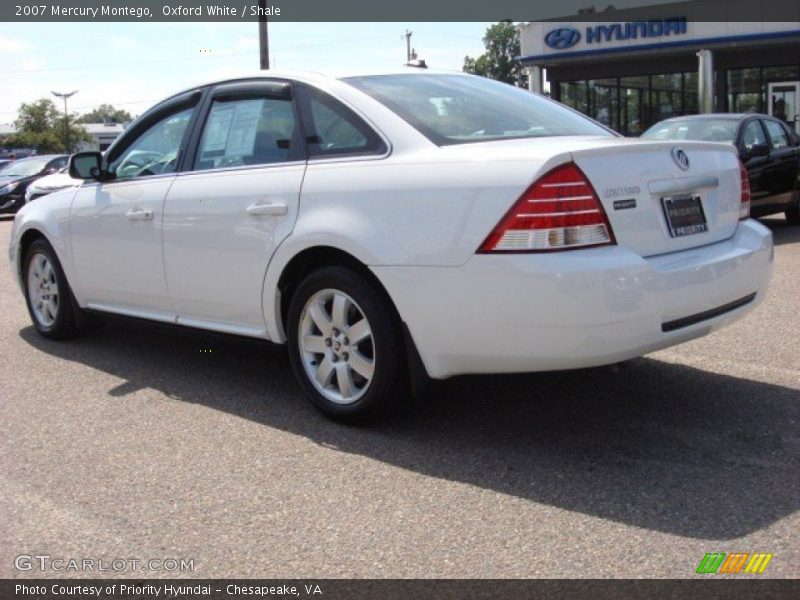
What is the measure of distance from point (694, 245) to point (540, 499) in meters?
1.33

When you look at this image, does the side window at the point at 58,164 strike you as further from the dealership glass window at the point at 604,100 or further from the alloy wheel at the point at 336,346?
the alloy wheel at the point at 336,346

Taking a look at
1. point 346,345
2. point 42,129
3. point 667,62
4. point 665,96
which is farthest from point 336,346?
point 42,129

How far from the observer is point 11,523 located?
3391 millimetres

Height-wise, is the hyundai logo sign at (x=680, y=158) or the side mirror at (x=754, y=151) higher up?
the side mirror at (x=754, y=151)

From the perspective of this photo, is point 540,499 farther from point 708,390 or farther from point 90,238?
point 90,238

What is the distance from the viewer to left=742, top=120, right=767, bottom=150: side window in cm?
1097

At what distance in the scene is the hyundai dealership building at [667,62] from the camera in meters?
25.8

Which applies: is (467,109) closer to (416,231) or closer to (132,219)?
(416,231)

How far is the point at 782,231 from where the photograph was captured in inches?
467

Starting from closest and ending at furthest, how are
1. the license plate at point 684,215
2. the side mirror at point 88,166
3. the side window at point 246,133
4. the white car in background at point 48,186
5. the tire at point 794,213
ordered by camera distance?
the license plate at point 684,215, the side window at point 246,133, the side mirror at point 88,166, the tire at point 794,213, the white car in background at point 48,186

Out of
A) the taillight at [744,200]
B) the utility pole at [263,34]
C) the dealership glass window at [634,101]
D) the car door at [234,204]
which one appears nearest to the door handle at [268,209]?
the car door at [234,204]

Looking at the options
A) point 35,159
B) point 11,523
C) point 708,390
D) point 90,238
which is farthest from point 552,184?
point 35,159

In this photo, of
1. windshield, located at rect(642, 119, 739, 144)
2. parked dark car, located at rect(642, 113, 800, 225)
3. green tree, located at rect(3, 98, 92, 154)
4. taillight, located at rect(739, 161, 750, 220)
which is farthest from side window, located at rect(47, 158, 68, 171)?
green tree, located at rect(3, 98, 92, 154)

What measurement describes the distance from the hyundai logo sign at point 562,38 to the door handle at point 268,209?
25.4m
